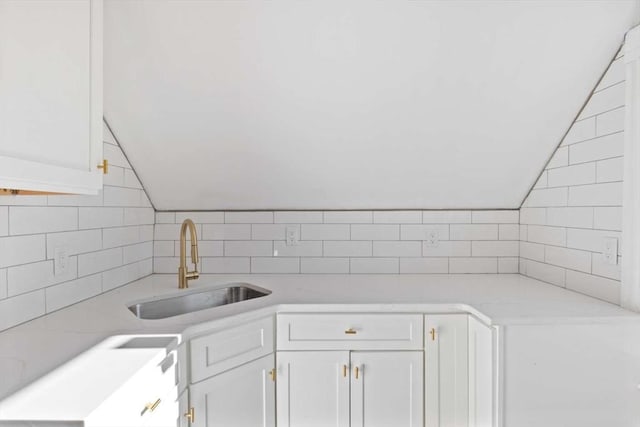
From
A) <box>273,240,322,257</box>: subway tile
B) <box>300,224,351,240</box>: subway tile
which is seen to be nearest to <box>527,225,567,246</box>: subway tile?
<box>300,224,351,240</box>: subway tile

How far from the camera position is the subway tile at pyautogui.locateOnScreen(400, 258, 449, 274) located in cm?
235

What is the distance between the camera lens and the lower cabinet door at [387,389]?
1.66m

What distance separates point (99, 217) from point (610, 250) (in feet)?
7.08

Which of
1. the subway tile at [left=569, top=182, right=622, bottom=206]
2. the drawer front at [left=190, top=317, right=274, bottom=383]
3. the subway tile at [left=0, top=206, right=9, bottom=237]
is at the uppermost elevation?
the subway tile at [left=569, top=182, right=622, bottom=206]

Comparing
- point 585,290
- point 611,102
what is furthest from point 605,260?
point 611,102

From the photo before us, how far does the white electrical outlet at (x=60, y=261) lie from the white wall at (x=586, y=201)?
2.16m

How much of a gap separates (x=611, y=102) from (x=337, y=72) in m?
1.12

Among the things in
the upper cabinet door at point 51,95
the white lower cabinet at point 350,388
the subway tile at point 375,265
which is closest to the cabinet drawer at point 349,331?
the white lower cabinet at point 350,388

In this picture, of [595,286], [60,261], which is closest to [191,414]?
[60,261]

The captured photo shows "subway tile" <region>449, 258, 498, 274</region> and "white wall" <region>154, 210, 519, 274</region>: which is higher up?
"white wall" <region>154, 210, 519, 274</region>

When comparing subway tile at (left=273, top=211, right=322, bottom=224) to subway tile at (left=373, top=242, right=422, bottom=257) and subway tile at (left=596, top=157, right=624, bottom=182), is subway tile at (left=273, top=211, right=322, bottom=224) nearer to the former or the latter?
subway tile at (left=373, top=242, right=422, bottom=257)

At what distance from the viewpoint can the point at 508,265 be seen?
2.35 meters

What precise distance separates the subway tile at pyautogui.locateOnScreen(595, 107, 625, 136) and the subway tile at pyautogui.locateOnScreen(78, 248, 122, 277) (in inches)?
87.3

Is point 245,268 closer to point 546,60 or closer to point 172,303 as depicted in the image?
point 172,303
